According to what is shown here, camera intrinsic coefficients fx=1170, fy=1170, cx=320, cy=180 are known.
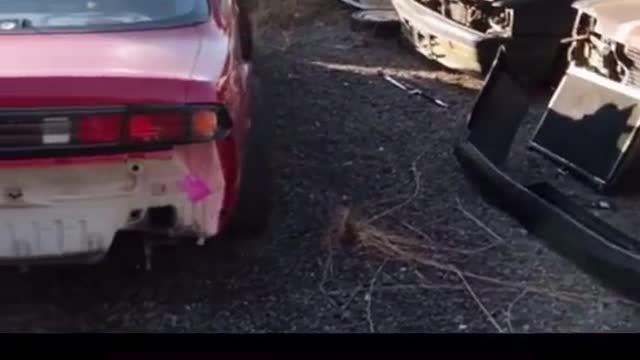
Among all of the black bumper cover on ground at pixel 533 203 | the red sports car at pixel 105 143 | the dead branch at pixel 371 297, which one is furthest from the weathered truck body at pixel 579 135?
the red sports car at pixel 105 143

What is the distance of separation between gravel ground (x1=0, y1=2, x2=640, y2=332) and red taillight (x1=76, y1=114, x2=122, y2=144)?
10.7 inches

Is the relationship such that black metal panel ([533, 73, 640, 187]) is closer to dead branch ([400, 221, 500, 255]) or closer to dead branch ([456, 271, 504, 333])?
dead branch ([400, 221, 500, 255])

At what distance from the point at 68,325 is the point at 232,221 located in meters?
0.30

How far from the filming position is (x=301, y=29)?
2.07 metres

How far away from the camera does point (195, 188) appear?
1.70 meters

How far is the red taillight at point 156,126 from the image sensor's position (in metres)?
1.62

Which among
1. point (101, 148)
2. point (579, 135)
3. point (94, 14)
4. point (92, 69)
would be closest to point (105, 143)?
point (101, 148)

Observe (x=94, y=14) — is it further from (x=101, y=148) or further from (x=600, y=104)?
(x=600, y=104)

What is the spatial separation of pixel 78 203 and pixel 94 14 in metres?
Answer: 0.41

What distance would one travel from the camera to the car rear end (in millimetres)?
1589

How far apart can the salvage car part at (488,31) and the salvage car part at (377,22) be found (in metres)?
0.02

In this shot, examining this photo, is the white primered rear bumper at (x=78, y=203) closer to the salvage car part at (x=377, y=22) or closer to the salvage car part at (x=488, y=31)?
the salvage car part at (x=377, y=22)

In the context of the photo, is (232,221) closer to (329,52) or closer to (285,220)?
(285,220)
